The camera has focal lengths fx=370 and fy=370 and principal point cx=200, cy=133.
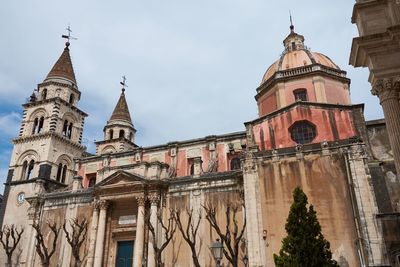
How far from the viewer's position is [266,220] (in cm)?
2091

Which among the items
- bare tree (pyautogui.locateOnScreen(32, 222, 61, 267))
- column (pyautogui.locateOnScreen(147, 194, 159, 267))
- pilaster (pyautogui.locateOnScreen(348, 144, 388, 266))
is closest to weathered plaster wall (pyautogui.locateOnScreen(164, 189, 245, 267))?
column (pyautogui.locateOnScreen(147, 194, 159, 267))

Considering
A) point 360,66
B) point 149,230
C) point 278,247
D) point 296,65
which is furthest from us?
point 296,65

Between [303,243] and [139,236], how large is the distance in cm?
1365

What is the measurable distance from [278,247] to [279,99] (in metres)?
11.7

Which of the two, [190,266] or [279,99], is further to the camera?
[279,99]

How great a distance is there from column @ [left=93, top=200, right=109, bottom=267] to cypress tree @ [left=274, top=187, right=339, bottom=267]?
14.7 m

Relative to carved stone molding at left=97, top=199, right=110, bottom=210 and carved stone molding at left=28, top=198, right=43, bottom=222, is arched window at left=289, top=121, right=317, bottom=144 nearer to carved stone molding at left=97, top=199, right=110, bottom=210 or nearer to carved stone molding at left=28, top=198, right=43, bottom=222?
carved stone molding at left=97, top=199, right=110, bottom=210

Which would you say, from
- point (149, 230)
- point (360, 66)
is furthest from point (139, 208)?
point (360, 66)

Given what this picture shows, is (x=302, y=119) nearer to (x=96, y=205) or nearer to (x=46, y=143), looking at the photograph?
(x=96, y=205)

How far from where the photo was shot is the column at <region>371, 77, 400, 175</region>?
32.3ft

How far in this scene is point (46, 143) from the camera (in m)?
36.2

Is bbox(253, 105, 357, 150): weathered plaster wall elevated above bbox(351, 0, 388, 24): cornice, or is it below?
above

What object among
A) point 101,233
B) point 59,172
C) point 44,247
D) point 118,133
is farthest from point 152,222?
point 118,133

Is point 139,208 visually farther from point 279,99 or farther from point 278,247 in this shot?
point 279,99
